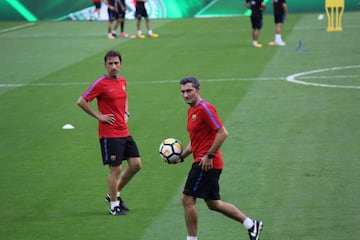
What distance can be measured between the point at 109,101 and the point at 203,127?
2.37 metres

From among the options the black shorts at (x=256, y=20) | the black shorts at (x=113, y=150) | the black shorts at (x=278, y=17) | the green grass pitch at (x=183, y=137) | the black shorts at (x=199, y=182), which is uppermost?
the black shorts at (x=199, y=182)

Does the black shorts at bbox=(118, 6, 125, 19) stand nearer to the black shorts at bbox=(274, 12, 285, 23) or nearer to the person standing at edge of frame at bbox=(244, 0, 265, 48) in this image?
the person standing at edge of frame at bbox=(244, 0, 265, 48)

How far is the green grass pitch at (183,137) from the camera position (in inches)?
475

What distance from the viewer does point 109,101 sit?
12.6 meters

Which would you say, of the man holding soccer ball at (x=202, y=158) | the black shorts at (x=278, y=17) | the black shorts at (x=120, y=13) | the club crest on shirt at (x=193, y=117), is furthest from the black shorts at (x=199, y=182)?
the black shorts at (x=120, y=13)

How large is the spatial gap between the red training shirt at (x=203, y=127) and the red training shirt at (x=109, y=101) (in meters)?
2.04

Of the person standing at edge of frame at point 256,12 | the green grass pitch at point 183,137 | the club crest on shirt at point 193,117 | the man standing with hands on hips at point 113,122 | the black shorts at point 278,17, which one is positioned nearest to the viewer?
the club crest on shirt at point 193,117

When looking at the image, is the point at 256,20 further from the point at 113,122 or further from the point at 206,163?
the point at 206,163

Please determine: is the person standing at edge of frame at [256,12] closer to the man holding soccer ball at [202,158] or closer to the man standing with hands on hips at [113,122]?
the man standing with hands on hips at [113,122]

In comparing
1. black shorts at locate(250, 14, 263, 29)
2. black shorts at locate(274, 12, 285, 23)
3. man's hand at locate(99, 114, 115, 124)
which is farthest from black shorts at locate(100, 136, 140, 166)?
black shorts at locate(274, 12, 285, 23)

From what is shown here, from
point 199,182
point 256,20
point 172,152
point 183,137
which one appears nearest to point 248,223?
point 199,182

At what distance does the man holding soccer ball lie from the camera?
10.4 metres

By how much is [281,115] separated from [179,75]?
6.65 m

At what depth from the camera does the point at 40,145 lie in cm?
1723
